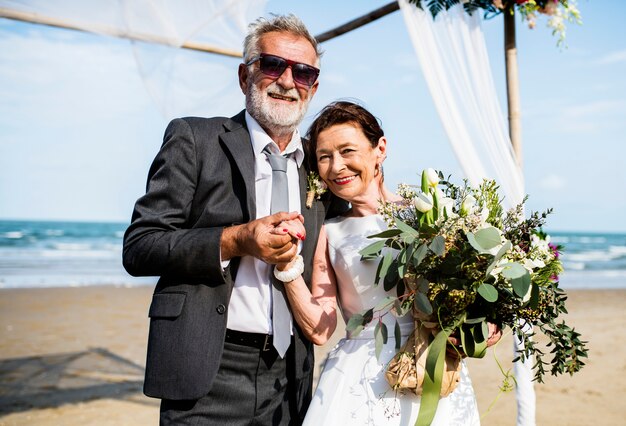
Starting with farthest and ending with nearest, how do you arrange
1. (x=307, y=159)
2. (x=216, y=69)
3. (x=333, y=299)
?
(x=216, y=69) < (x=307, y=159) < (x=333, y=299)

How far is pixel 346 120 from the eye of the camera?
2.45m

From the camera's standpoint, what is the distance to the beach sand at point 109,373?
5.93 m

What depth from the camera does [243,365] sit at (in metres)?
2.37

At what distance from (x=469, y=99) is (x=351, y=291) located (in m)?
1.88

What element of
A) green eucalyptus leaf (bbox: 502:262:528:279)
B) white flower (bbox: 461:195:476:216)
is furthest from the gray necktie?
green eucalyptus leaf (bbox: 502:262:528:279)

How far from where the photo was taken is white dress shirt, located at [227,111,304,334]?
2.35m

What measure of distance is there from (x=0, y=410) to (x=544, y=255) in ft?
18.8

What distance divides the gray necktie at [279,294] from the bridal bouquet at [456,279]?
41 centimetres

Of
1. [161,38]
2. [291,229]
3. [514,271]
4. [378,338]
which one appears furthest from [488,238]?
[161,38]

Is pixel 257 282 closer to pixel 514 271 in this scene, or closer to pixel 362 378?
pixel 362 378

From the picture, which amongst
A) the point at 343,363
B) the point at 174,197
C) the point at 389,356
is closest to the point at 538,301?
the point at 389,356

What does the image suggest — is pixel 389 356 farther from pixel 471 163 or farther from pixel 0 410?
pixel 0 410

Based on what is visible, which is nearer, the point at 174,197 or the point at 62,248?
the point at 174,197

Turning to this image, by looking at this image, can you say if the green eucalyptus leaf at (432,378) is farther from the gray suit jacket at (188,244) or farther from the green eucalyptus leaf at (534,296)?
the gray suit jacket at (188,244)
